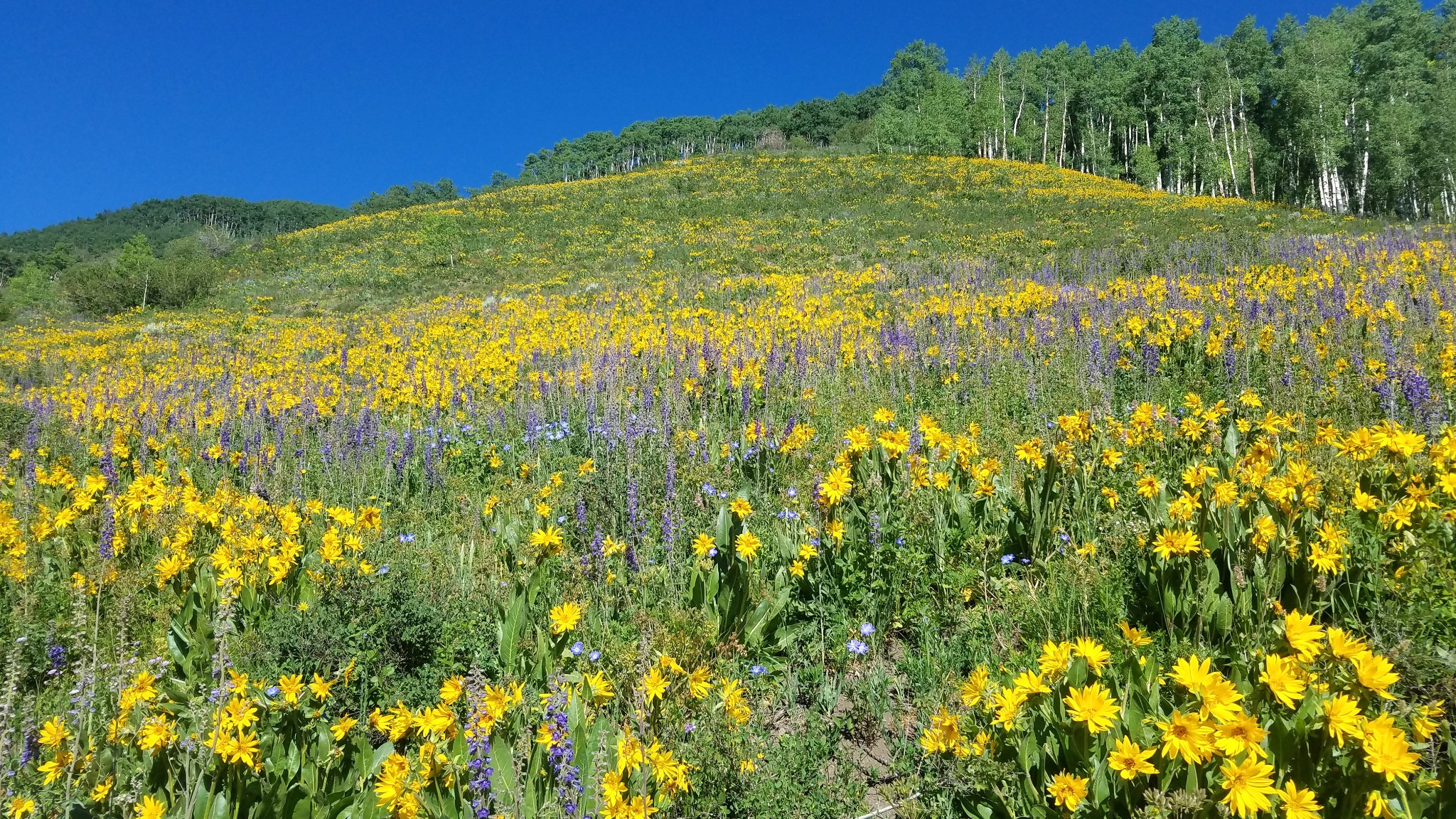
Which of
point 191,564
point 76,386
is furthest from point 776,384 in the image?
point 76,386

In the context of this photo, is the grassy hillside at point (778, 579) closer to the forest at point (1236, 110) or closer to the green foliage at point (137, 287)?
the green foliage at point (137, 287)

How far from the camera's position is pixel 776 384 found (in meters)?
7.37

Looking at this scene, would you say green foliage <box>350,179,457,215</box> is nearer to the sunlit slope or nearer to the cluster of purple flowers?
the sunlit slope

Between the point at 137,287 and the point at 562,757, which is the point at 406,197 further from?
the point at 562,757

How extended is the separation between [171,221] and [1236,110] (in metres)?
168

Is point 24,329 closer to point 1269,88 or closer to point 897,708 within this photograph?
point 897,708

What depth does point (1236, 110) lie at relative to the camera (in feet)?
158

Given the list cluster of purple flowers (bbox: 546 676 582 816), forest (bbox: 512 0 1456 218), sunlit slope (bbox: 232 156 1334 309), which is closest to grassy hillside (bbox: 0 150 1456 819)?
cluster of purple flowers (bbox: 546 676 582 816)

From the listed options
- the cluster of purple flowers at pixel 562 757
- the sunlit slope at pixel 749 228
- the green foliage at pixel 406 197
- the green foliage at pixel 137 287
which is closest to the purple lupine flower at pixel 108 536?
the cluster of purple flowers at pixel 562 757

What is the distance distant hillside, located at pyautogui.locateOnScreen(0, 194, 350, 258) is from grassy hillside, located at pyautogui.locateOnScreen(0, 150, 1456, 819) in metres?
108

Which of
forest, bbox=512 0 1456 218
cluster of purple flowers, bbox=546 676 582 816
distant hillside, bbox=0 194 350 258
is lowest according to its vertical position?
cluster of purple flowers, bbox=546 676 582 816

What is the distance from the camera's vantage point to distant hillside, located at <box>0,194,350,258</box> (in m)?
102

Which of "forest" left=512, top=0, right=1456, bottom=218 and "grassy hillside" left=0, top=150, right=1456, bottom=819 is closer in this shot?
"grassy hillside" left=0, top=150, right=1456, bottom=819

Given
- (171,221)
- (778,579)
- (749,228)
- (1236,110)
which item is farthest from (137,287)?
(171,221)
